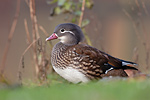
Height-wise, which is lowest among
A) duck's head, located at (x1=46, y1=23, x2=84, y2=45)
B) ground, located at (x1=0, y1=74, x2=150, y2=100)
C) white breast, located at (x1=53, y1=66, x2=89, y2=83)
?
ground, located at (x1=0, y1=74, x2=150, y2=100)

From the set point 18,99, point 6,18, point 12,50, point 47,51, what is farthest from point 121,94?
point 6,18

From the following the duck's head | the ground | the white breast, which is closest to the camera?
the ground

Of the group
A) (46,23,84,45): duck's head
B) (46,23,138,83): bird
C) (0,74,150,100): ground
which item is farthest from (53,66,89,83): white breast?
(0,74,150,100): ground

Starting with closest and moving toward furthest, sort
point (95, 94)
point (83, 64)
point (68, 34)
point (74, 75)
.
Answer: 1. point (95, 94)
2. point (74, 75)
3. point (83, 64)
4. point (68, 34)

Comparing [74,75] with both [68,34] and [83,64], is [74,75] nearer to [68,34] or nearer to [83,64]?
[83,64]

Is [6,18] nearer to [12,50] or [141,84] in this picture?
[12,50]

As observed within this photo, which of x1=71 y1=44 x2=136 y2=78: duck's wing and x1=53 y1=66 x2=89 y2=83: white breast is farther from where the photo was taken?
x1=71 y1=44 x2=136 y2=78: duck's wing

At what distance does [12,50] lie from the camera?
16094 millimetres

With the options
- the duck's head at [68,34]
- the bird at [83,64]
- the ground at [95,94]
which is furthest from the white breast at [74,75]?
the ground at [95,94]

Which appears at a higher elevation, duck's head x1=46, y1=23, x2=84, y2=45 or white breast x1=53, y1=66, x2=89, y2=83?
duck's head x1=46, y1=23, x2=84, y2=45

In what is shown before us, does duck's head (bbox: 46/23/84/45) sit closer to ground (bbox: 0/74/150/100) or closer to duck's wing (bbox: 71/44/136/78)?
duck's wing (bbox: 71/44/136/78)

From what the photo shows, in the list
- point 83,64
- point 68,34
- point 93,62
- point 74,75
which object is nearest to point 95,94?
point 74,75

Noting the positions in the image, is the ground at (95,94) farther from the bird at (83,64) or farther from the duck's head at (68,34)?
the duck's head at (68,34)

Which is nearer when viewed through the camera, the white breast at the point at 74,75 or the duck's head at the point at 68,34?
the white breast at the point at 74,75
